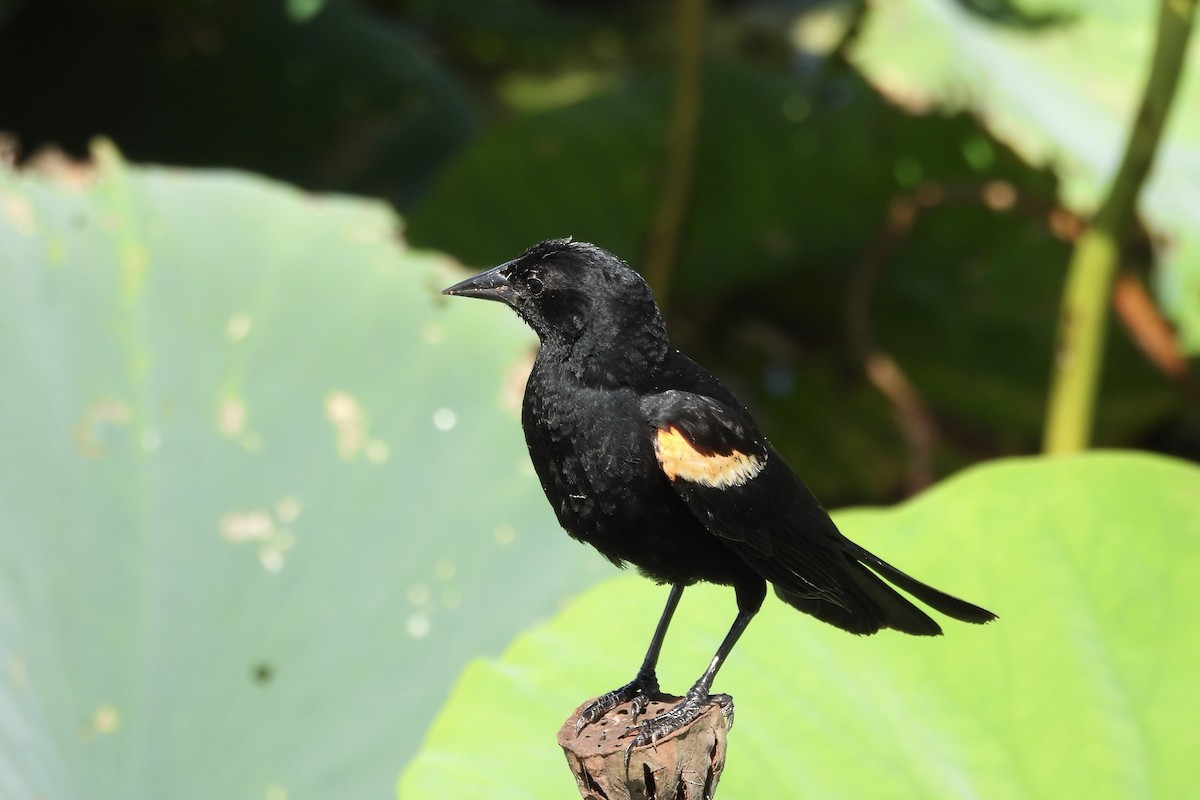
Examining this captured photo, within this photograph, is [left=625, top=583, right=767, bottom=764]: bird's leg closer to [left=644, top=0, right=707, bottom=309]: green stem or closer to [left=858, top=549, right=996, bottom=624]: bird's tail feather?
[left=858, top=549, right=996, bottom=624]: bird's tail feather

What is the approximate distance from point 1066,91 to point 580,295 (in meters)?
2.06

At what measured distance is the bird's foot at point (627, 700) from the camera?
113cm

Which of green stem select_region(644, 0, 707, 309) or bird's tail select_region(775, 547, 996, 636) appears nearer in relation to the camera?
bird's tail select_region(775, 547, 996, 636)

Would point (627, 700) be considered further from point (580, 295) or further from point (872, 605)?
point (580, 295)

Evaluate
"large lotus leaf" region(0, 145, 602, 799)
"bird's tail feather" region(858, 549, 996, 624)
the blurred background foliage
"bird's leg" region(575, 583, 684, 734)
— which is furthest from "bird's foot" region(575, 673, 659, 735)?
the blurred background foliage

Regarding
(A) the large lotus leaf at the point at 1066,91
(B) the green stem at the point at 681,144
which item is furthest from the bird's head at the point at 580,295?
(A) the large lotus leaf at the point at 1066,91

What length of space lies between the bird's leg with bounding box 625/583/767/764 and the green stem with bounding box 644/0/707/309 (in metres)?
1.43

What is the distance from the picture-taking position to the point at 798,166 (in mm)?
2752

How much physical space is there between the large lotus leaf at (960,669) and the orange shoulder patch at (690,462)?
0.51 metres

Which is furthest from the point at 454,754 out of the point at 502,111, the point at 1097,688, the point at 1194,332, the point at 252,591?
the point at 502,111

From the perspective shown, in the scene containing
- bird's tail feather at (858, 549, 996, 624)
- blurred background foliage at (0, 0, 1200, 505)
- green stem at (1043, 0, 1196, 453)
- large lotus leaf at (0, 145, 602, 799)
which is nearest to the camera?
bird's tail feather at (858, 549, 996, 624)

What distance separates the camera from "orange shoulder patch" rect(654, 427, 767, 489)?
95cm

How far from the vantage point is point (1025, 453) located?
3238 millimetres

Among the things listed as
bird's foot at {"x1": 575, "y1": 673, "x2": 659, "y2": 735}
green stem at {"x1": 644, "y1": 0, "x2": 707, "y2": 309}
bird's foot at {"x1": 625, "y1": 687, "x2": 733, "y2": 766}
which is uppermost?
green stem at {"x1": 644, "y1": 0, "x2": 707, "y2": 309}
